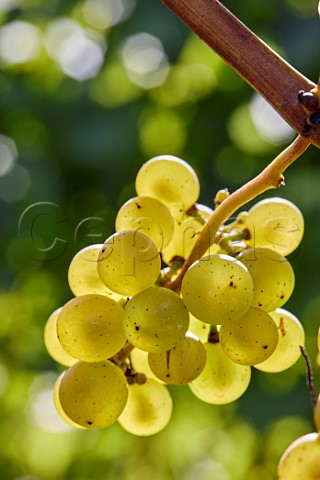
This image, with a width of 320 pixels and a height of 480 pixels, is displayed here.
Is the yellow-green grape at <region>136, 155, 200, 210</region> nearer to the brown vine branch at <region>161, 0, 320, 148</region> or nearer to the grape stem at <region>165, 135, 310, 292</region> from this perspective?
the grape stem at <region>165, 135, 310, 292</region>

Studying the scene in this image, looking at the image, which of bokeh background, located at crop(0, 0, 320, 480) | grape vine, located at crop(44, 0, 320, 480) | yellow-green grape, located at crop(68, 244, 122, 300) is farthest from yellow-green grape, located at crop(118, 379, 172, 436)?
bokeh background, located at crop(0, 0, 320, 480)

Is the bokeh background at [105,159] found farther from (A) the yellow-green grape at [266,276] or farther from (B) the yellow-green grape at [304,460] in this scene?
(B) the yellow-green grape at [304,460]

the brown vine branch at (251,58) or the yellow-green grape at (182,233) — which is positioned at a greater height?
the brown vine branch at (251,58)

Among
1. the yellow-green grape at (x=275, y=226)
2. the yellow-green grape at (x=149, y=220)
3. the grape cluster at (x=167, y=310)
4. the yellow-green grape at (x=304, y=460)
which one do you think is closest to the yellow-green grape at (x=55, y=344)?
the grape cluster at (x=167, y=310)

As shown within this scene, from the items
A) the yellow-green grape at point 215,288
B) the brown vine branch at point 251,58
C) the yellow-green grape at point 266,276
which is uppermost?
the brown vine branch at point 251,58

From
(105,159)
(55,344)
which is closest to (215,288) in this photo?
(55,344)

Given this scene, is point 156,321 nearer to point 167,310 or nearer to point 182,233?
point 167,310

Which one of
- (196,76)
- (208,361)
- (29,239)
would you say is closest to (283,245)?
(208,361)
